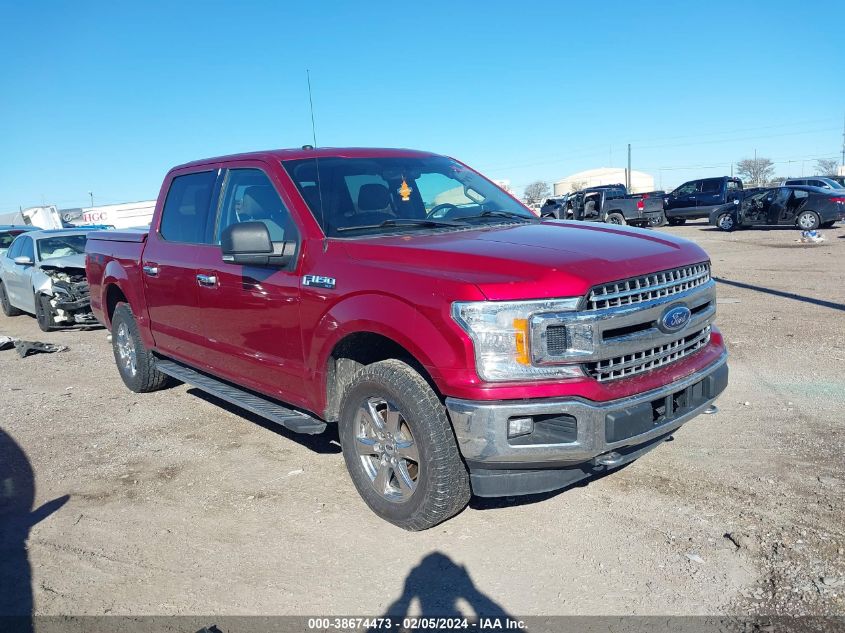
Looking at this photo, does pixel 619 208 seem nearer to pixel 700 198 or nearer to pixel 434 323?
pixel 700 198

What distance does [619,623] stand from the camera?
9.24 feet

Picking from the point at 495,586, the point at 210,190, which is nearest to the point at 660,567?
the point at 495,586

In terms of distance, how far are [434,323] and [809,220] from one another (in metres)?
21.9

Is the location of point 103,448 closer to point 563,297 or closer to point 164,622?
point 164,622

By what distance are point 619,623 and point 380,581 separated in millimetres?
1087

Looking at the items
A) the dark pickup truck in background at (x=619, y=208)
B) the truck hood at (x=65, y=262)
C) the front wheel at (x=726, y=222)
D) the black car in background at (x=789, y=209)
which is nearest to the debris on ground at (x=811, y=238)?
the black car in background at (x=789, y=209)

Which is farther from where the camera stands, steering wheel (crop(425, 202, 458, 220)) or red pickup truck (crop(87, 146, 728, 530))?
steering wheel (crop(425, 202, 458, 220))

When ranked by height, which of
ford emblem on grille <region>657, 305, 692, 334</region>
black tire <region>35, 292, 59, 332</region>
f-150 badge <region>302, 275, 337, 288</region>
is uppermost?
f-150 badge <region>302, 275, 337, 288</region>

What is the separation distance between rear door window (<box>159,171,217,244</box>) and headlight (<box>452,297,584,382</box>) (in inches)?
106

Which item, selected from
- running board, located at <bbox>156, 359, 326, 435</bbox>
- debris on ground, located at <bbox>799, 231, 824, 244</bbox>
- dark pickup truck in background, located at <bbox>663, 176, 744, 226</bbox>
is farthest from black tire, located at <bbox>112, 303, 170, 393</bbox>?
dark pickup truck in background, located at <bbox>663, 176, 744, 226</bbox>

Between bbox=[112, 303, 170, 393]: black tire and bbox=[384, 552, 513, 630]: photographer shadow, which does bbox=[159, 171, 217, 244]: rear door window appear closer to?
bbox=[112, 303, 170, 393]: black tire

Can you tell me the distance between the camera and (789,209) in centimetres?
2192

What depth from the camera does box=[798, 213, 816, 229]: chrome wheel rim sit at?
21.3 m

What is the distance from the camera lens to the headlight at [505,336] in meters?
3.10
